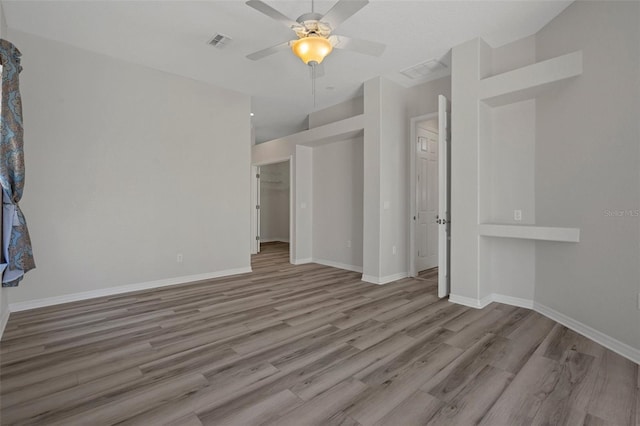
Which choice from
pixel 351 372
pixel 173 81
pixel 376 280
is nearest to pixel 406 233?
pixel 376 280

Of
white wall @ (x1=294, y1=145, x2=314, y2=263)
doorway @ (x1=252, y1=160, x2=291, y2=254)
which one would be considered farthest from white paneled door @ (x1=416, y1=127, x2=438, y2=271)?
doorway @ (x1=252, y1=160, x2=291, y2=254)

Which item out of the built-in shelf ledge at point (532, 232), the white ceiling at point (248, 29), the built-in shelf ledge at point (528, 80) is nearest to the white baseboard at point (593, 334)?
the built-in shelf ledge at point (532, 232)

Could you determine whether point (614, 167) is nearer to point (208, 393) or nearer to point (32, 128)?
point (208, 393)

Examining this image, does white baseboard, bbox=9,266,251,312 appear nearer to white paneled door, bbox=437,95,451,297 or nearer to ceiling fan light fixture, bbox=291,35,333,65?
white paneled door, bbox=437,95,451,297

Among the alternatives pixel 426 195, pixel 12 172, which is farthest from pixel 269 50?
pixel 426 195

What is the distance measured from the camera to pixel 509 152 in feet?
11.9

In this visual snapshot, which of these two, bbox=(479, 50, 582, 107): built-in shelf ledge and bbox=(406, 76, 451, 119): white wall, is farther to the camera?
bbox=(406, 76, 451, 119): white wall

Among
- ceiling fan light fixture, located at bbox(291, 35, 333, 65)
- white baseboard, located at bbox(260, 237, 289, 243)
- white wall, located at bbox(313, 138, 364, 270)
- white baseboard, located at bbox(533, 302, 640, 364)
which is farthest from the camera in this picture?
white baseboard, located at bbox(260, 237, 289, 243)

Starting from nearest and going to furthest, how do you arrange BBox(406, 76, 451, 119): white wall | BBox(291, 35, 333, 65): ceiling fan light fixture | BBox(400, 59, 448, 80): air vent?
BBox(291, 35, 333, 65): ceiling fan light fixture < BBox(400, 59, 448, 80): air vent < BBox(406, 76, 451, 119): white wall

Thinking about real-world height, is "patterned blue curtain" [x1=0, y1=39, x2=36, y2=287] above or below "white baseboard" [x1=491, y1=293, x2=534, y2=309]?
above

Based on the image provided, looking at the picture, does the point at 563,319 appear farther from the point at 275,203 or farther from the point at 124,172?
the point at 275,203

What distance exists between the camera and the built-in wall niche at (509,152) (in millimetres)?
3176

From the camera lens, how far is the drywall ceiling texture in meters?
2.41

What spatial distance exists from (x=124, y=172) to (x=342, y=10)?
3383 mm
